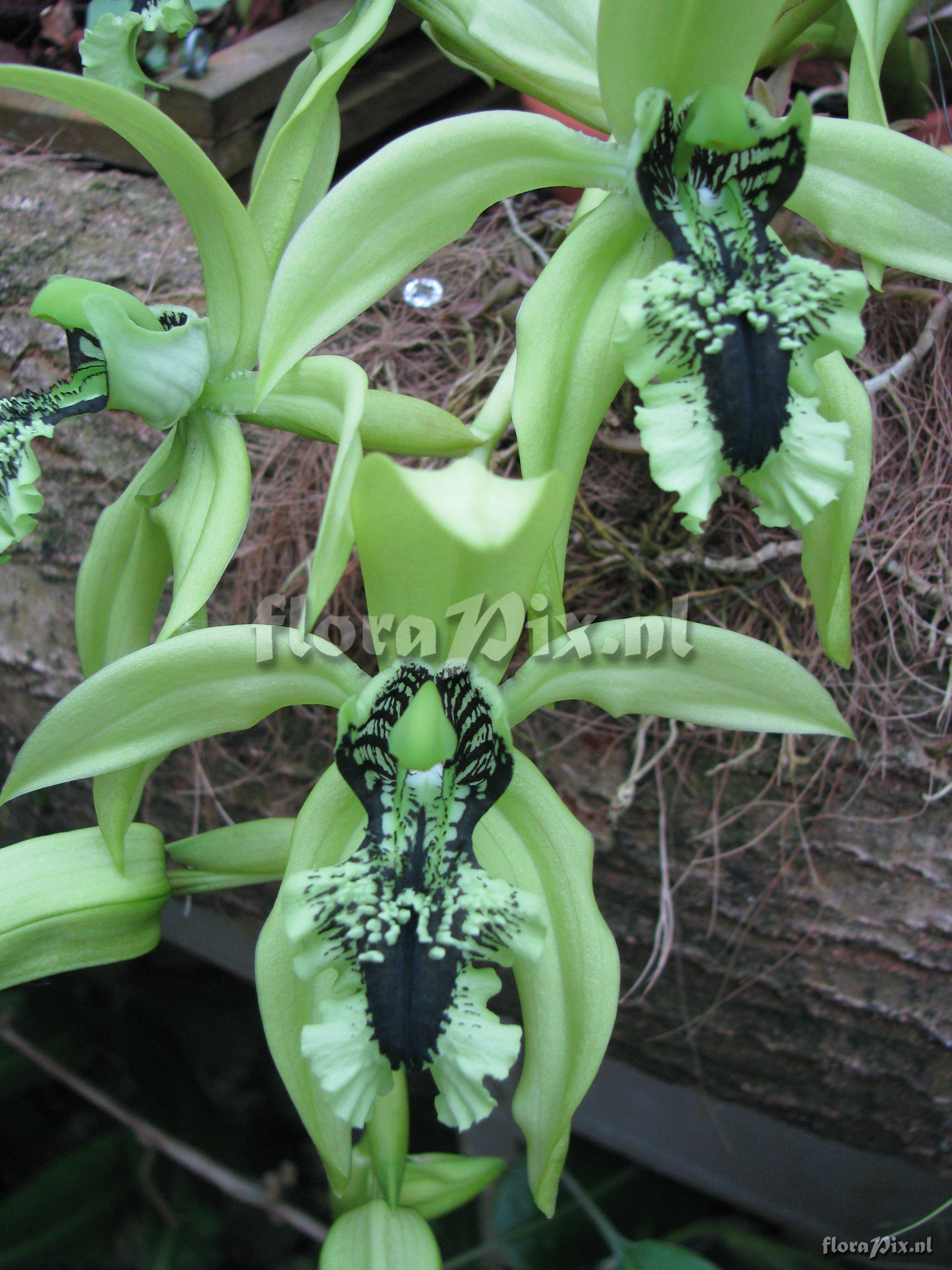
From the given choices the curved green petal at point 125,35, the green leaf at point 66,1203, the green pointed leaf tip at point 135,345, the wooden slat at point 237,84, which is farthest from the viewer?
the green leaf at point 66,1203

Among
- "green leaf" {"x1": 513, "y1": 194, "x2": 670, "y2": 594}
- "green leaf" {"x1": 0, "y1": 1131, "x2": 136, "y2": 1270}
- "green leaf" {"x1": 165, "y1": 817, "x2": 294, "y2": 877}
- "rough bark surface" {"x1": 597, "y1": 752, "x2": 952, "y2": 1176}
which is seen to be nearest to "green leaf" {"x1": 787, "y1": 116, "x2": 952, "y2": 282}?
"green leaf" {"x1": 513, "y1": 194, "x2": 670, "y2": 594}

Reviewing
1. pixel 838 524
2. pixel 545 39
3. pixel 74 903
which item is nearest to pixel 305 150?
pixel 545 39

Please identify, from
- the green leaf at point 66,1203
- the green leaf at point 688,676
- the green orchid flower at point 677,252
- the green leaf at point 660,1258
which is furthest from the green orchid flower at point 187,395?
the green leaf at point 66,1203

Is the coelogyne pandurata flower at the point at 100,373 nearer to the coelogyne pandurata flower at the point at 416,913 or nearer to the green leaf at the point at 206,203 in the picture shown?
the green leaf at the point at 206,203

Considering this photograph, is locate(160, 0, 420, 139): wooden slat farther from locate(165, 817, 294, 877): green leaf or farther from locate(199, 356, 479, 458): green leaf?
locate(165, 817, 294, 877): green leaf

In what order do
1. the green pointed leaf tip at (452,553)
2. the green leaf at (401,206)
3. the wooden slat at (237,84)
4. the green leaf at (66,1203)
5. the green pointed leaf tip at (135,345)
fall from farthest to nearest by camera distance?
the green leaf at (66,1203)
the wooden slat at (237,84)
the green pointed leaf tip at (135,345)
the green leaf at (401,206)
the green pointed leaf tip at (452,553)

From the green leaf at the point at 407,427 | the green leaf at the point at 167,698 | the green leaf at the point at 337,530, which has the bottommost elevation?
the green leaf at the point at 167,698

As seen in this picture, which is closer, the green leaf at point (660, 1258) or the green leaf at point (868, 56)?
the green leaf at point (868, 56)

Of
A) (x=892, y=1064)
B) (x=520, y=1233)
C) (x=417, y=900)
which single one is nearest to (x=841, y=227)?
(x=417, y=900)
